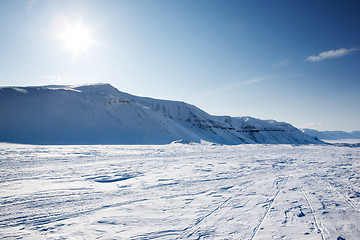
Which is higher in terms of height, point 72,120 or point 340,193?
point 72,120

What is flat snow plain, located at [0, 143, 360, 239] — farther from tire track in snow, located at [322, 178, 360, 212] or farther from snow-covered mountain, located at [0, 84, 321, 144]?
snow-covered mountain, located at [0, 84, 321, 144]

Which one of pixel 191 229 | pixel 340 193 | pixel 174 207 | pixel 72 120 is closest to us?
pixel 191 229

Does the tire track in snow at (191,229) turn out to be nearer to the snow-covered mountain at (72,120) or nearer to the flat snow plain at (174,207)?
the flat snow plain at (174,207)

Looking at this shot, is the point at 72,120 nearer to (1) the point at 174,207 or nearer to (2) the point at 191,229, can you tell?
(1) the point at 174,207

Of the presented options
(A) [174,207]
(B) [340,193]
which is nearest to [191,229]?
(A) [174,207]

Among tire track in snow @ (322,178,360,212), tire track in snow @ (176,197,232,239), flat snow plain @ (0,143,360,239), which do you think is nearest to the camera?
tire track in snow @ (176,197,232,239)

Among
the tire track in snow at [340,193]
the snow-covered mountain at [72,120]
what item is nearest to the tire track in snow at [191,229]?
the tire track in snow at [340,193]

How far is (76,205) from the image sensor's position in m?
4.38

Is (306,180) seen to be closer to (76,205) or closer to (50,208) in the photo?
(76,205)

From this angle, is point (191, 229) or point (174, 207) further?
point (174, 207)

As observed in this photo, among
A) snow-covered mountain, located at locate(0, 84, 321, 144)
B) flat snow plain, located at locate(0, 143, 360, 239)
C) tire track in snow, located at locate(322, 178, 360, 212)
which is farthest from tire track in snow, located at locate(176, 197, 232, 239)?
snow-covered mountain, located at locate(0, 84, 321, 144)

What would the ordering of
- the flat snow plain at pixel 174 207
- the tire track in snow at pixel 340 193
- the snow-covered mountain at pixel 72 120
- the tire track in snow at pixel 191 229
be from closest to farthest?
the tire track in snow at pixel 191 229 < the flat snow plain at pixel 174 207 < the tire track in snow at pixel 340 193 < the snow-covered mountain at pixel 72 120

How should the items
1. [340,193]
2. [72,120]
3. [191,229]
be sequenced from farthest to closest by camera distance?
[72,120]
[340,193]
[191,229]

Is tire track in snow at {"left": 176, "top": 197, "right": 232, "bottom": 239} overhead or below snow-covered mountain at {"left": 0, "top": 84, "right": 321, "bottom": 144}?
below
